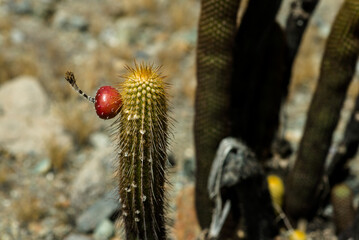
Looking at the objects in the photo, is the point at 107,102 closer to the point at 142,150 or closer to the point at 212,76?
the point at 142,150

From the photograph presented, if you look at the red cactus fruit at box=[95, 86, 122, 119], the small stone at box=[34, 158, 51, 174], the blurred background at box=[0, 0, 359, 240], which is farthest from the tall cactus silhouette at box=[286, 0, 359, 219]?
the small stone at box=[34, 158, 51, 174]

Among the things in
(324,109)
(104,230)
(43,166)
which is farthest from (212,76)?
(43,166)

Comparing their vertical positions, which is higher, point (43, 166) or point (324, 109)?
point (324, 109)

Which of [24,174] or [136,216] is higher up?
[136,216]

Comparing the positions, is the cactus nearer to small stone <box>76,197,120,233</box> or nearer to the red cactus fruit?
small stone <box>76,197,120,233</box>

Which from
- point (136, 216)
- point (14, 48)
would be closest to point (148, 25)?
point (14, 48)

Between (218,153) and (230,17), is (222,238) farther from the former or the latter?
(230,17)

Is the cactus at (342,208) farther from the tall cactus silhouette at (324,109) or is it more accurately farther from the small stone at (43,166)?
the small stone at (43,166)
